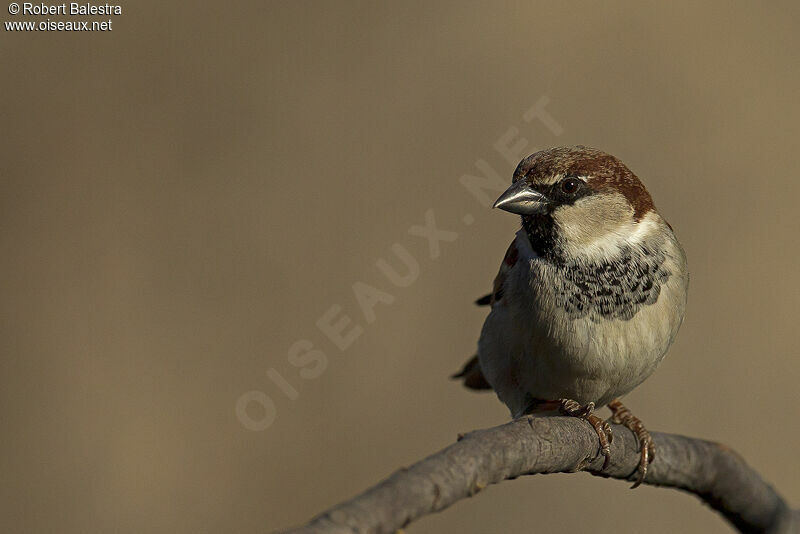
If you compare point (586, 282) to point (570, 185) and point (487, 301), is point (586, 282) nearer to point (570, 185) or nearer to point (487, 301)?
point (570, 185)

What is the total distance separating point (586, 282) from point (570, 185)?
223 millimetres

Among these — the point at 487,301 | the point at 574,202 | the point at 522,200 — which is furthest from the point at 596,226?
the point at 487,301

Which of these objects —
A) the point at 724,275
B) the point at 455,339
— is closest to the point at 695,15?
the point at 724,275

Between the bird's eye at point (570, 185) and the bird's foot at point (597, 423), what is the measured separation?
19.6 inches

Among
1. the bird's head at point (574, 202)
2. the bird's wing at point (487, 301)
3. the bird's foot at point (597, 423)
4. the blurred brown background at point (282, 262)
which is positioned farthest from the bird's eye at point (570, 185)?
the blurred brown background at point (282, 262)

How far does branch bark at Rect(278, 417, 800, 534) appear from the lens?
45.6 inches

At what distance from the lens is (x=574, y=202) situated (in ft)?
7.48

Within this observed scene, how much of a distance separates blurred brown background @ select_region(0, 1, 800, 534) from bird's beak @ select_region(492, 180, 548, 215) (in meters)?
1.53

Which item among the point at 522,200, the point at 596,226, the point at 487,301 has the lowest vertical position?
the point at 487,301

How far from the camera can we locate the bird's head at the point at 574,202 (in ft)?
7.36

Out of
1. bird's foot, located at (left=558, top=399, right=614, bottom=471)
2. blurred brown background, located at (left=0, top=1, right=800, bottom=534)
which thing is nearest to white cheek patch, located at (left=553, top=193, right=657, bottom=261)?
bird's foot, located at (left=558, top=399, right=614, bottom=471)

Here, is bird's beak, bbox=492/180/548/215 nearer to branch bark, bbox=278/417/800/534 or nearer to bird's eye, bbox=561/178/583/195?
bird's eye, bbox=561/178/583/195

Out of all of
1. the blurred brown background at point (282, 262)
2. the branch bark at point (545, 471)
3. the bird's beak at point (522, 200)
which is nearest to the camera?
the branch bark at point (545, 471)

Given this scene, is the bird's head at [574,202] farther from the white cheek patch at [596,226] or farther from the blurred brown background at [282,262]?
the blurred brown background at [282,262]
